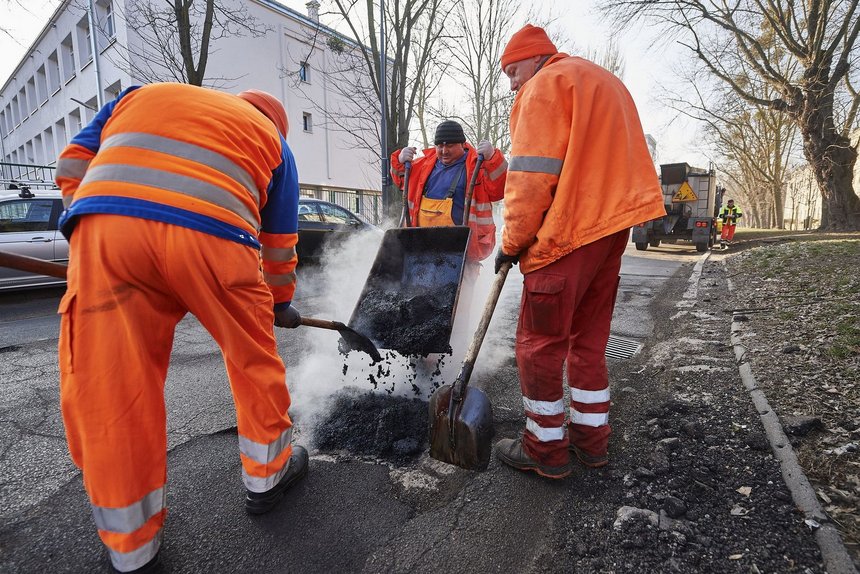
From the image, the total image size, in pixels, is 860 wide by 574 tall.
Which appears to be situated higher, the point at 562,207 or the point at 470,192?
the point at 470,192

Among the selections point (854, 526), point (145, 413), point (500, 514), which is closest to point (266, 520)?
point (145, 413)

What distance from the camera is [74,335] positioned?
142 cm

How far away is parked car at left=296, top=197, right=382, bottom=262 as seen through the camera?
27.5ft

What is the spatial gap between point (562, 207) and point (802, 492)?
145cm

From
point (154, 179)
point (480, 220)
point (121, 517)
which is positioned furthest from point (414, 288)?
point (121, 517)

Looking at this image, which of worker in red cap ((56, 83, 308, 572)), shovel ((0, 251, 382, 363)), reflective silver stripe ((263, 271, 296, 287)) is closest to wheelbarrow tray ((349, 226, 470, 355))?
shovel ((0, 251, 382, 363))

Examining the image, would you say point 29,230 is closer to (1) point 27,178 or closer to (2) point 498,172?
(2) point 498,172

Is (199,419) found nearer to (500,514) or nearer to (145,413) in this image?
(145,413)

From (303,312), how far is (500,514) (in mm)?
4535

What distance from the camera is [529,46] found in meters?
2.17

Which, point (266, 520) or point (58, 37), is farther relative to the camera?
point (58, 37)

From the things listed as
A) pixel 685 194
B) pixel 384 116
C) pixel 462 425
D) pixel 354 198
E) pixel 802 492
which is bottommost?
pixel 802 492

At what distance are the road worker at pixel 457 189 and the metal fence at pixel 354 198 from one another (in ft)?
58.1

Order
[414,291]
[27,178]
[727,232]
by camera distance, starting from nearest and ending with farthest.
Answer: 1. [414,291]
2. [27,178]
3. [727,232]
